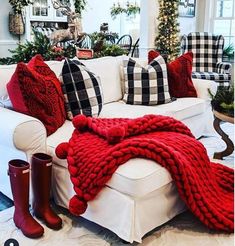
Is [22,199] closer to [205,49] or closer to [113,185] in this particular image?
[113,185]

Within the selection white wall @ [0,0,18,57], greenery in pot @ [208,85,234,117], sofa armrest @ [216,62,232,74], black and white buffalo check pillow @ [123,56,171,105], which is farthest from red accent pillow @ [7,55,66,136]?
white wall @ [0,0,18,57]

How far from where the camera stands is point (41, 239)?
2.18 metres

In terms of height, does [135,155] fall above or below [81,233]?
above

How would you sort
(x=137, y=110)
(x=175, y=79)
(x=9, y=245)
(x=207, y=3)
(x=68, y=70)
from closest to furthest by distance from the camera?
1. (x=9, y=245)
2. (x=68, y=70)
3. (x=137, y=110)
4. (x=175, y=79)
5. (x=207, y=3)

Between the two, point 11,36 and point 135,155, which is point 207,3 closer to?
point 11,36

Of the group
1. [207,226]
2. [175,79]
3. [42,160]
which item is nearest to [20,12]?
[175,79]

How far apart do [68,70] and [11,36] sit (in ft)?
18.8

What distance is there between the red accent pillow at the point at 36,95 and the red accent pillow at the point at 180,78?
1.54 metres

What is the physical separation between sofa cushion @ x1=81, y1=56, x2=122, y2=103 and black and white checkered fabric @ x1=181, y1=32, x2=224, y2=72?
8.83 feet

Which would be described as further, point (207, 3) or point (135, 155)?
point (207, 3)

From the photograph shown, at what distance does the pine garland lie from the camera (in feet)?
20.6

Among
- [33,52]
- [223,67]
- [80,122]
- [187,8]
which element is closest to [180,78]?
[33,52]

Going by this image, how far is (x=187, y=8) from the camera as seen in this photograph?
6973mm

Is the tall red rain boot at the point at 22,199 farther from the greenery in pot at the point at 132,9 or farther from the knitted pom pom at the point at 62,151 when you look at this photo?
the greenery in pot at the point at 132,9
